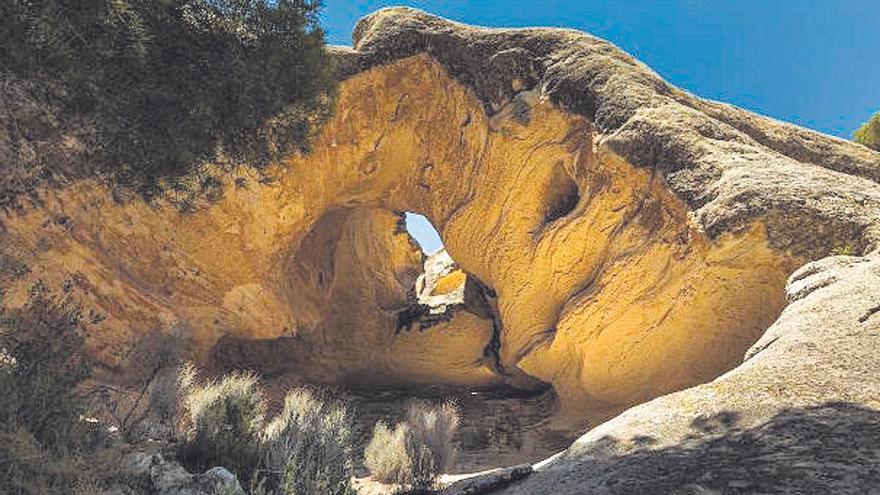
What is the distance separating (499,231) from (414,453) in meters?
4.82

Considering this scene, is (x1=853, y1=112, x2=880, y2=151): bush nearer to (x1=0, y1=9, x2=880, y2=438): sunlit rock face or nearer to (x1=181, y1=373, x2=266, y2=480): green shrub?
(x1=0, y1=9, x2=880, y2=438): sunlit rock face

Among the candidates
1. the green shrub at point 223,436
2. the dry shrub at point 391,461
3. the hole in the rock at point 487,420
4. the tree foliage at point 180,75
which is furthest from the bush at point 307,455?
the tree foliage at point 180,75

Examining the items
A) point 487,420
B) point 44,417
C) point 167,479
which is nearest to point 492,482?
point 167,479

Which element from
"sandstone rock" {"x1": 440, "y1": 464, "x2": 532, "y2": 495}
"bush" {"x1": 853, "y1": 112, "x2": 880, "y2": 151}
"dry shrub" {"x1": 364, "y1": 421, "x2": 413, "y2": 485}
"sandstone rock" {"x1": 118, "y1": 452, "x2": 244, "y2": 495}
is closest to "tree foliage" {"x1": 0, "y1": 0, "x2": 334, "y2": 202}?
"sandstone rock" {"x1": 118, "y1": 452, "x2": 244, "y2": 495}

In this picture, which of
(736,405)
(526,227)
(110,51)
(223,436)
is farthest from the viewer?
(526,227)

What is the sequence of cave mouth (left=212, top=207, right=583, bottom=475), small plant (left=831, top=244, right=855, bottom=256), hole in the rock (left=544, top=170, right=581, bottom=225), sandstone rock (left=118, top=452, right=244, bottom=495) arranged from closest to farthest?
sandstone rock (left=118, top=452, right=244, bottom=495)
small plant (left=831, top=244, right=855, bottom=256)
hole in the rock (left=544, top=170, right=581, bottom=225)
cave mouth (left=212, top=207, right=583, bottom=475)

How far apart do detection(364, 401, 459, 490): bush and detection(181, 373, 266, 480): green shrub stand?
2.06 m

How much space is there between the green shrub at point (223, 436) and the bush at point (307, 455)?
0.19m

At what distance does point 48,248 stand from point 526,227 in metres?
7.71

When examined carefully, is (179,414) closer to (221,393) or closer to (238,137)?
(221,393)

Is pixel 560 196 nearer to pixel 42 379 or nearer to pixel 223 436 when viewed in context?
pixel 223 436

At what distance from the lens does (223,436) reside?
6.13m

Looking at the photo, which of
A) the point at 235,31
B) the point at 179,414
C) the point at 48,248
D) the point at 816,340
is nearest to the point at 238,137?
the point at 235,31

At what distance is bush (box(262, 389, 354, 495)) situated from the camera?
575 cm
